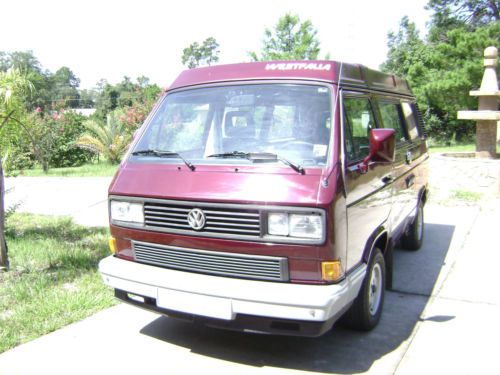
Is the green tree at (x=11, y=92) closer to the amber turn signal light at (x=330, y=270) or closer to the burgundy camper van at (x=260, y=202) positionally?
the burgundy camper van at (x=260, y=202)

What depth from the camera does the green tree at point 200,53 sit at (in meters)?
78.3

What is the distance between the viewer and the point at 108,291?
516cm

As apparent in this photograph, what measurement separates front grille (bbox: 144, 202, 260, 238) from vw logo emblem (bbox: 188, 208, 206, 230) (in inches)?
1.0

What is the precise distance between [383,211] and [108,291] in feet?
9.41

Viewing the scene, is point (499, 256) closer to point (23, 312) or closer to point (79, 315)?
point (79, 315)

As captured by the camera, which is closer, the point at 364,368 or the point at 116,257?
the point at 364,368

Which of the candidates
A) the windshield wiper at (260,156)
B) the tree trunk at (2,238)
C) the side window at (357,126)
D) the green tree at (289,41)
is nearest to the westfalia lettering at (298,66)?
the side window at (357,126)

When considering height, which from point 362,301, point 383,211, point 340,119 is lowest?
point 362,301

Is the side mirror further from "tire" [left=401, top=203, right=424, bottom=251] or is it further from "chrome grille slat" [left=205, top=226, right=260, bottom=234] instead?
"tire" [left=401, top=203, right=424, bottom=251]

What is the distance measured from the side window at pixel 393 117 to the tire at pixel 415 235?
1250mm

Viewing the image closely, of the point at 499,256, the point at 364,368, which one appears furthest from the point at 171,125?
the point at 499,256

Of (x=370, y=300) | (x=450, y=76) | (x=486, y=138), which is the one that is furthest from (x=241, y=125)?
(x=450, y=76)

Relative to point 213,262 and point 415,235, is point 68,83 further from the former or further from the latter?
point 213,262

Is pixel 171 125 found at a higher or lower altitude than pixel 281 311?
higher
